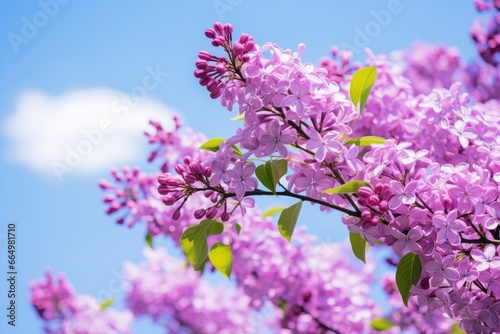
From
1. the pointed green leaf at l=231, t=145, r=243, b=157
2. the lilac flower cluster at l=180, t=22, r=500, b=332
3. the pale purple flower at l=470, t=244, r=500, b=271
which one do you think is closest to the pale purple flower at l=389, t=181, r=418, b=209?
the lilac flower cluster at l=180, t=22, r=500, b=332

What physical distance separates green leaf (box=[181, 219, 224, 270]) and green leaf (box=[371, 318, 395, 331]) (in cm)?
185

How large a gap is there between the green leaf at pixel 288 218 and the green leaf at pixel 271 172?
0.51 ft

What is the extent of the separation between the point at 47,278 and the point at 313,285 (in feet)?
7.88

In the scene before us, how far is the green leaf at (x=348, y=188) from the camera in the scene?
1.75 metres

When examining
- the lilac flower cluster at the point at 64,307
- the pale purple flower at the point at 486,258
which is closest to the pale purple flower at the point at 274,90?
the pale purple flower at the point at 486,258

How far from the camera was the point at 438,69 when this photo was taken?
6.88 metres

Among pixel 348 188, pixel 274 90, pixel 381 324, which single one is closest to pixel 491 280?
pixel 348 188

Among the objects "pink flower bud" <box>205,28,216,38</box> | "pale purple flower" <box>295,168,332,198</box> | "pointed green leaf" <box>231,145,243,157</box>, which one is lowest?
"pale purple flower" <box>295,168,332,198</box>

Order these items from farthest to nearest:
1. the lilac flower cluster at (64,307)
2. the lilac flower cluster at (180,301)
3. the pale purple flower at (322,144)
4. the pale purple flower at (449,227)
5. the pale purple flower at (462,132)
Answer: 1. the lilac flower cluster at (180,301)
2. the lilac flower cluster at (64,307)
3. the pale purple flower at (462,132)
4. the pale purple flower at (322,144)
5. the pale purple flower at (449,227)

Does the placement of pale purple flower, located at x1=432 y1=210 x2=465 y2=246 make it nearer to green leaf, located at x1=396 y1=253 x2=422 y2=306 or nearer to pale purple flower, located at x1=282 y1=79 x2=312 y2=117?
green leaf, located at x1=396 y1=253 x2=422 y2=306

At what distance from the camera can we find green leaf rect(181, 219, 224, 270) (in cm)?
205

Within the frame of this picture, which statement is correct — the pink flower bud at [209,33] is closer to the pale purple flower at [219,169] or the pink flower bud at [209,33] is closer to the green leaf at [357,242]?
the pale purple flower at [219,169]

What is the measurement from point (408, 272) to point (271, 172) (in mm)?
563

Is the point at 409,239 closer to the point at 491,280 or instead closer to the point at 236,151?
the point at 491,280
